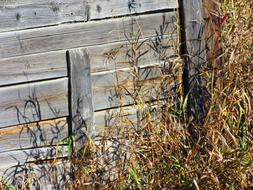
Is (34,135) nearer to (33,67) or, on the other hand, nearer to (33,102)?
(33,102)

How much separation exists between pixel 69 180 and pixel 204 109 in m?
1.12

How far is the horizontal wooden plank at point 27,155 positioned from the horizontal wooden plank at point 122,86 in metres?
0.39

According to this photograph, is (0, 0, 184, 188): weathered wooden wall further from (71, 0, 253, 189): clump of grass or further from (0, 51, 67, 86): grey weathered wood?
(71, 0, 253, 189): clump of grass

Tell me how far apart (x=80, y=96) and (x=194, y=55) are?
3.04ft

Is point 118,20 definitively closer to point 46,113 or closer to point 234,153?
point 46,113

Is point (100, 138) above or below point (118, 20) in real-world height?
below

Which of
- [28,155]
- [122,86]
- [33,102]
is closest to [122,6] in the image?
[122,86]

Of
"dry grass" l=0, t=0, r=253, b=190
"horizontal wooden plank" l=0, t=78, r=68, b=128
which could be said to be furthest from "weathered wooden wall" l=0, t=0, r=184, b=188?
"dry grass" l=0, t=0, r=253, b=190

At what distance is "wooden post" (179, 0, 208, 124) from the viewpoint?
183 inches

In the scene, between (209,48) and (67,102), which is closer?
(67,102)

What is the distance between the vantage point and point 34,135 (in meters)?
4.31

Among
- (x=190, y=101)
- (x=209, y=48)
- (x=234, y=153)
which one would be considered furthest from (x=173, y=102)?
(x=234, y=153)

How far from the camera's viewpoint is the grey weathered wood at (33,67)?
413 centimetres

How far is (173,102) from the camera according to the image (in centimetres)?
471
